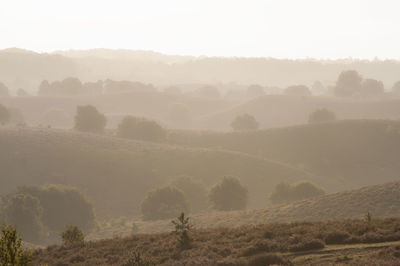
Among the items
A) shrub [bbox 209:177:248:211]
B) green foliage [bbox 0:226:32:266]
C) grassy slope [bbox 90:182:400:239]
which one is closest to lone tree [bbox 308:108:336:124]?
shrub [bbox 209:177:248:211]

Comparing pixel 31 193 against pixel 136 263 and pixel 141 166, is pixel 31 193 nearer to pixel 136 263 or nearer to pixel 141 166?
pixel 141 166

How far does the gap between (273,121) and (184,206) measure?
104328 millimetres

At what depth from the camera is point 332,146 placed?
100 meters

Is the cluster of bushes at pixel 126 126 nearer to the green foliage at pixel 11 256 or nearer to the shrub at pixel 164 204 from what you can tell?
the shrub at pixel 164 204

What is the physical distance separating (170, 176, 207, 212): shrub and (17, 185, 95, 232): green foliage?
17.0m

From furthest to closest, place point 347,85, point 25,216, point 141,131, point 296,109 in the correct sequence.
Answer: point 347,85
point 296,109
point 141,131
point 25,216

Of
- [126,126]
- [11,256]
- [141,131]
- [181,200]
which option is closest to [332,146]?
[181,200]

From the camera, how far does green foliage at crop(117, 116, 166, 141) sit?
362ft

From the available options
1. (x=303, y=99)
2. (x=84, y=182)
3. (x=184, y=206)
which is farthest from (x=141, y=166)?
(x=303, y=99)

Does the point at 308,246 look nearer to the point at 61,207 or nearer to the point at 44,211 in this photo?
the point at 44,211

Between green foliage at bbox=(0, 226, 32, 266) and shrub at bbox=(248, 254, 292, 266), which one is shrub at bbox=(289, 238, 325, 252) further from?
green foliage at bbox=(0, 226, 32, 266)

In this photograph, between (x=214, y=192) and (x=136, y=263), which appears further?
(x=214, y=192)

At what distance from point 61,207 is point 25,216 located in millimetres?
7377

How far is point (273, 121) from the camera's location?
15900 cm
